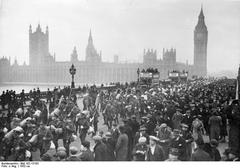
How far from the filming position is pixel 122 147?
20.9ft

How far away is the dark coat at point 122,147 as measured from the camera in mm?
6348

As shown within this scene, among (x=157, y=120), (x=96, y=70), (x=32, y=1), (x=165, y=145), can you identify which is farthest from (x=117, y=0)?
(x=96, y=70)

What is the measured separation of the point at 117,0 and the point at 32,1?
271cm

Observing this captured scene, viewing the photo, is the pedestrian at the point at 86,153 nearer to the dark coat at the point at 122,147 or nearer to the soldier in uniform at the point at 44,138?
the dark coat at the point at 122,147

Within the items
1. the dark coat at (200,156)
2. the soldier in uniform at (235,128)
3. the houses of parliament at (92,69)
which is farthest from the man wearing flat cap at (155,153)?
the houses of parliament at (92,69)

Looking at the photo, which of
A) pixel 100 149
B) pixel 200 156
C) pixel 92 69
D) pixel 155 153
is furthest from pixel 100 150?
pixel 92 69

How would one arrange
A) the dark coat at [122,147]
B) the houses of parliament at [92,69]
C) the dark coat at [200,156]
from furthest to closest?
1. the houses of parliament at [92,69]
2. the dark coat at [122,147]
3. the dark coat at [200,156]

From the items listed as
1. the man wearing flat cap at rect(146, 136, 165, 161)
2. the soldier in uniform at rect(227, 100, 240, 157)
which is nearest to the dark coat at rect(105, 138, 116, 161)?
the man wearing flat cap at rect(146, 136, 165, 161)

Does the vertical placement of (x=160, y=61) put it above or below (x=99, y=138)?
above

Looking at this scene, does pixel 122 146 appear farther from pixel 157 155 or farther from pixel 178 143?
pixel 178 143

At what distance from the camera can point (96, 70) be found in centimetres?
7850

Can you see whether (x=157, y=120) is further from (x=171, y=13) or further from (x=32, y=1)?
(x=32, y=1)

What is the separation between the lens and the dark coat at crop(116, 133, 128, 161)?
6348 millimetres

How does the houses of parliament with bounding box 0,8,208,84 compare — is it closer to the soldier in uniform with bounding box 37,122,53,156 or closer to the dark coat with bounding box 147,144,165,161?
the soldier in uniform with bounding box 37,122,53,156
